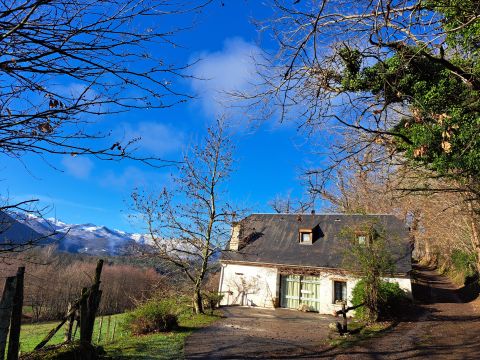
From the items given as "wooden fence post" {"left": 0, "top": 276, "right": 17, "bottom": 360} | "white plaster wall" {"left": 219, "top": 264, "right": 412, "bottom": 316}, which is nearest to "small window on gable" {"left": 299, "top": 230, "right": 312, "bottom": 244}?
"white plaster wall" {"left": 219, "top": 264, "right": 412, "bottom": 316}

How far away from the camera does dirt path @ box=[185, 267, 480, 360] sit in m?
9.34

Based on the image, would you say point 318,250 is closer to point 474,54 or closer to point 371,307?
point 371,307

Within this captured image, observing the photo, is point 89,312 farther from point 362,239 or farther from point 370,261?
point 362,239

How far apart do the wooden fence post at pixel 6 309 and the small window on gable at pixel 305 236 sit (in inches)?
787

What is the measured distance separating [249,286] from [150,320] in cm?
1044

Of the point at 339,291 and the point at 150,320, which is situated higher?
the point at 339,291

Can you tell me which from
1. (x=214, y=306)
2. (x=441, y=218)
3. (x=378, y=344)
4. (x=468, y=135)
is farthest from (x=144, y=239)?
(x=441, y=218)

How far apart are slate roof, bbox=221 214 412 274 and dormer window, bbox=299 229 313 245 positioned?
1.00 ft

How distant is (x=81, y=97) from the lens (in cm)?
307

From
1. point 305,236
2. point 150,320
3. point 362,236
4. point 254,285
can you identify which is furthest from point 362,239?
point 150,320

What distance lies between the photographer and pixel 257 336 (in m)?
12.0

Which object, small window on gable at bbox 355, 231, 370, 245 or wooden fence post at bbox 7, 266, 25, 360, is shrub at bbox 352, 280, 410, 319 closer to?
small window on gable at bbox 355, 231, 370, 245

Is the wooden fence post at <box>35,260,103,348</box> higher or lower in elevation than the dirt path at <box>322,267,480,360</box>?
higher

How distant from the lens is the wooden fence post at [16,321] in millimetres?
5332
